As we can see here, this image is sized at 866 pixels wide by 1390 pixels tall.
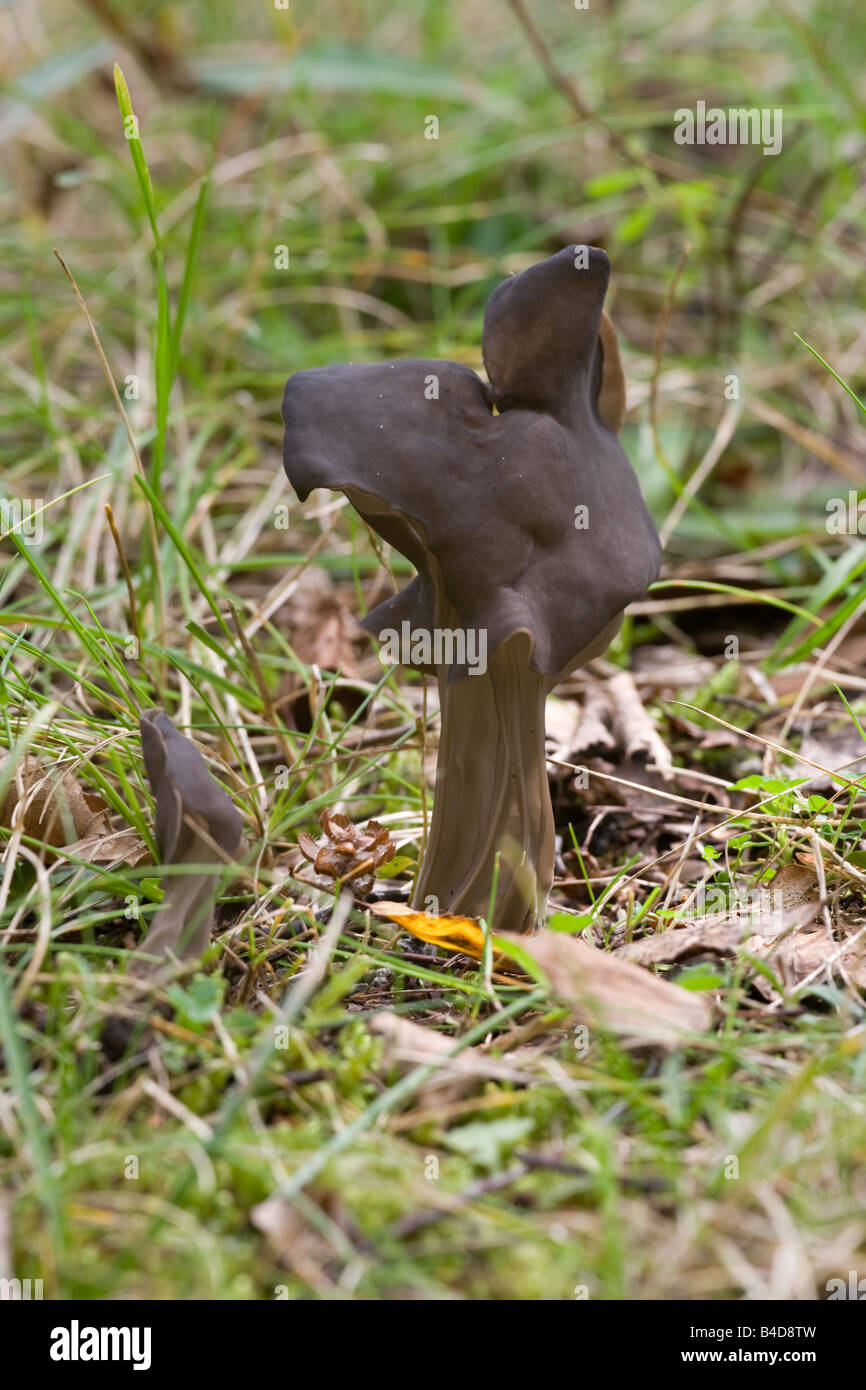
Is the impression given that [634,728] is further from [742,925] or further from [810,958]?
[810,958]

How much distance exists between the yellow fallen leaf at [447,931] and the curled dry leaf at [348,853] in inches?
7.6

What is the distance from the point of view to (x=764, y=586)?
149 inches

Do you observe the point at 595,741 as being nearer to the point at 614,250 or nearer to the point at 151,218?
the point at 151,218

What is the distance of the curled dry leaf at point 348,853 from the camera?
7.03ft

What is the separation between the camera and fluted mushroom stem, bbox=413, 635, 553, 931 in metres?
2.08

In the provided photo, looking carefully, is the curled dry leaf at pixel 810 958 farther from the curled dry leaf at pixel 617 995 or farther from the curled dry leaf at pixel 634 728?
the curled dry leaf at pixel 634 728

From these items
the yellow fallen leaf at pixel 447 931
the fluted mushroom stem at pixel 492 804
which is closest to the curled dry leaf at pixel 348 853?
the fluted mushroom stem at pixel 492 804

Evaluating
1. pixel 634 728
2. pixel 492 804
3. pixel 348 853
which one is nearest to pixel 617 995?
pixel 492 804

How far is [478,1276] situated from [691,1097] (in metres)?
0.41

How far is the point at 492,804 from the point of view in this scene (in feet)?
6.94

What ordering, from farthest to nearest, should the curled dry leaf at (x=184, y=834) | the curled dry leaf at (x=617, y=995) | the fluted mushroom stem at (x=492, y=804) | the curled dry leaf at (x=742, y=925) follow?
the fluted mushroom stem at (x=492, y=804)
the curled dry leaf at (x=742, y=925)
the curled dry leaf at (x=184, y=834)
the curled dry leaf at (x=617, y=995)

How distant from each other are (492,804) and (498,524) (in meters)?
0.53

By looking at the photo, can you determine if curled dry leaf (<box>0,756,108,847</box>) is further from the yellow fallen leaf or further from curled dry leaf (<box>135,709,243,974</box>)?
the yellow fallen leaf
